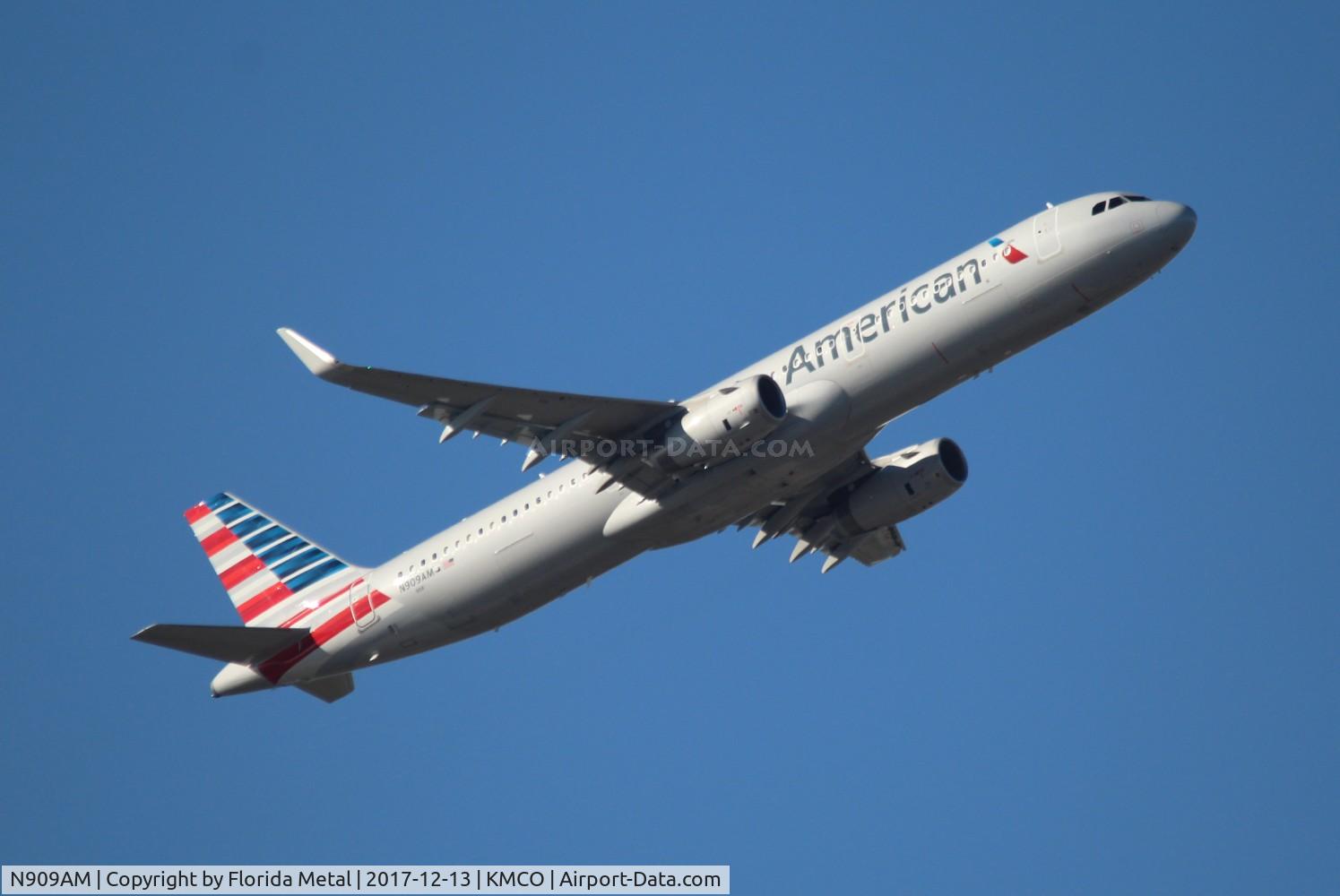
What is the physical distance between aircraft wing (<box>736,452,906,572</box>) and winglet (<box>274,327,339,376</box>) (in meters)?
14.6

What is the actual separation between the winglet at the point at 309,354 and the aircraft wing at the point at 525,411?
4 centimetres

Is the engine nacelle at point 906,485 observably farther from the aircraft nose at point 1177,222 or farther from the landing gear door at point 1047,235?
the aircraft nose at point 1177,222

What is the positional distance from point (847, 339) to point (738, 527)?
9.72 m

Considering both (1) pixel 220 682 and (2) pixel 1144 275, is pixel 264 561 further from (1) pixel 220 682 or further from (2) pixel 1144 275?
(2) pixel 1144 275

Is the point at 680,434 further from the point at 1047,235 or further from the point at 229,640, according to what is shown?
the point at 229,640

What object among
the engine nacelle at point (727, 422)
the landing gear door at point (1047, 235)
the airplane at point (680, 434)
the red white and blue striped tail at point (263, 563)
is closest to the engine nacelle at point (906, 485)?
the airplane at point (680, 434)

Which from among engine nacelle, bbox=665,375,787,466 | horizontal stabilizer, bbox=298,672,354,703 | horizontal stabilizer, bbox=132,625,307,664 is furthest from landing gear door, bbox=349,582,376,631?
engine nacelle, bbox=665,375,787,466

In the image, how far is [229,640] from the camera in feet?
145

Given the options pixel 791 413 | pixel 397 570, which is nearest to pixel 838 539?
pixel 791 413

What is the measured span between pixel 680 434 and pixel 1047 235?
9.86 metres

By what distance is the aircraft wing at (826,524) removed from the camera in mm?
46594

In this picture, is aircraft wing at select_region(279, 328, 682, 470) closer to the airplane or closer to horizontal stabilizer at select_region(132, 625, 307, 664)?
the airplane

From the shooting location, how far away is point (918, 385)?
3891 cm

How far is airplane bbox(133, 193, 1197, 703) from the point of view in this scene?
38.2 m
